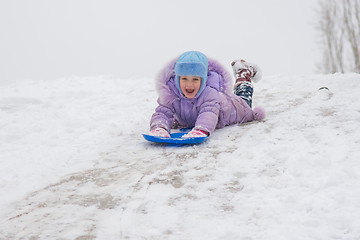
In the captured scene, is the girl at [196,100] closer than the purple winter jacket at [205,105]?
Yes

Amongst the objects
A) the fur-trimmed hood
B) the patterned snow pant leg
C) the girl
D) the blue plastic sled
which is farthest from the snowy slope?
the fur-trimmed hood

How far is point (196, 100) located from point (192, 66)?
1.28 feet

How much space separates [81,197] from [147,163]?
70 cm

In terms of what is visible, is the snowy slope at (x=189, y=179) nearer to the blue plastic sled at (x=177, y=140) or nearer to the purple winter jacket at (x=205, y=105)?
the blue plastic sled at (x=177, y=140)

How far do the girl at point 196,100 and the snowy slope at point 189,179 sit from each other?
0.17 meters

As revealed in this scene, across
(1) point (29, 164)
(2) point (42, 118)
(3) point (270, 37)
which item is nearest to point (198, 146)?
(1) point (29, 164)

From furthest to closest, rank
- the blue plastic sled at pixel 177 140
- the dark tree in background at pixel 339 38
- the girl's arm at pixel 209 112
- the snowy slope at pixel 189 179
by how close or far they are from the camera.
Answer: the dark tree in background at pixel 339 38 → the girl's arm at pixel 209 112 → the blue plastic sled at pixel 177 140 → the snowy slope at pixel 189 179

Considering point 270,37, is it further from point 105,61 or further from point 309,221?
point 309,221

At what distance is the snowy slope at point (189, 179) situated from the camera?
1665 mm

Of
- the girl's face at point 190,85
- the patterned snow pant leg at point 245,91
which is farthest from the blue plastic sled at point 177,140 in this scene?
the patterned snow pant leg at point 245,91

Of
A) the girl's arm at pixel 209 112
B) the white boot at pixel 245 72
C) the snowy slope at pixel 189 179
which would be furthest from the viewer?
the white boot at pixel 245 72

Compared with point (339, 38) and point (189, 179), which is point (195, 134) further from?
point (339, 38)

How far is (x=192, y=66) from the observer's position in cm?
322

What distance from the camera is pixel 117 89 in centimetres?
680
